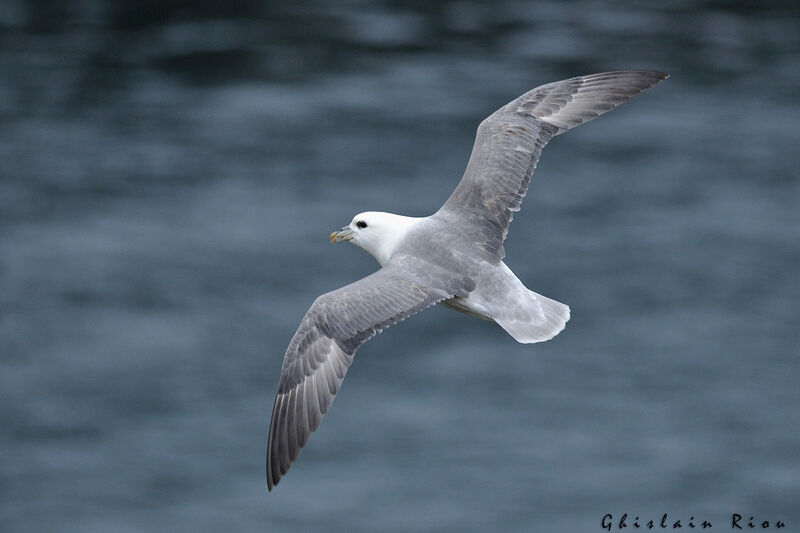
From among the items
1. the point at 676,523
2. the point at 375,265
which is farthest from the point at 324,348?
the point at 375,265

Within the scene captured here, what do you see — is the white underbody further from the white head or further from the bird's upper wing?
the bird's upper wing

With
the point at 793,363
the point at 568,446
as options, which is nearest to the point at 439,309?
the point at 568,446

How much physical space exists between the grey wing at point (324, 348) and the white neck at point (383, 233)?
0.56 m

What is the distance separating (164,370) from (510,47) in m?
6.54

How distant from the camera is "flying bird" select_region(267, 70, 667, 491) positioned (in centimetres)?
867

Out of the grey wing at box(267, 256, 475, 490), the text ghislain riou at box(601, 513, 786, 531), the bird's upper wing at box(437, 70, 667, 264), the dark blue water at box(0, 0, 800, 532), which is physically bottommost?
the text ghislain riou at box(601, 513, 786, 531)

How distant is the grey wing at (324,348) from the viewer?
8.64 m

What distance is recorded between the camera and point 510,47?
19094mm

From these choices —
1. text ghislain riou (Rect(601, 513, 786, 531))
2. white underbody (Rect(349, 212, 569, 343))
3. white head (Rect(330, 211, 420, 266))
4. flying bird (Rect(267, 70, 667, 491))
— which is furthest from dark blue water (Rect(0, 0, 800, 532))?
white underbody (Rect(349, 212, 569, 343))

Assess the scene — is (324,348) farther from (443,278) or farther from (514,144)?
(514,144)

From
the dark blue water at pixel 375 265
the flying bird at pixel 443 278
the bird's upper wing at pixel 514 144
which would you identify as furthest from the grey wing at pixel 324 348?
the dark blue water at pixel 375 265

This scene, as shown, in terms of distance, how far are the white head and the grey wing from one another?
57cm

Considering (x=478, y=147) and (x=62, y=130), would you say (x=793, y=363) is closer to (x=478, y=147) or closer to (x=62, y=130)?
(x=478, y=147)

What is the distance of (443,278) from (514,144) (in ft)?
4.45
